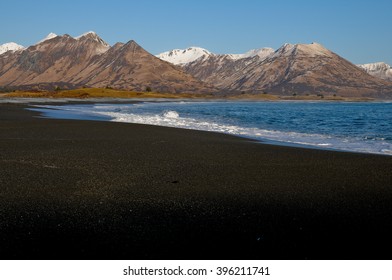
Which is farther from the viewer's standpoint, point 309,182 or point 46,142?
point 46,142

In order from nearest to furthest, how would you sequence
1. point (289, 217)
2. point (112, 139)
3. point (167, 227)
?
point (167, 227) < point (289, 217) < point (112, 139)

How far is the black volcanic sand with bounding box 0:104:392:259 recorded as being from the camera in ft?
19.4

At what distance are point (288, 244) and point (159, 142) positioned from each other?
13.2 metres

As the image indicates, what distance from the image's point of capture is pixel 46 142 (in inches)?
699

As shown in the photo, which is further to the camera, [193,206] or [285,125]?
[285,125]

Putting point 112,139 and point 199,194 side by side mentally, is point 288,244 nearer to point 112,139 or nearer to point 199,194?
point 199,194

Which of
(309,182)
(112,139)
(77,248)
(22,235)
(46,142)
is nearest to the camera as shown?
(77,248)

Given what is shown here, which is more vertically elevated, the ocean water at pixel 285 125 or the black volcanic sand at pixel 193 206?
the ocean water at pixel 285 125

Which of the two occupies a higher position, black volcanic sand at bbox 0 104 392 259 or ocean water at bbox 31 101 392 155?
ocean water at bbox 31 101 392 155

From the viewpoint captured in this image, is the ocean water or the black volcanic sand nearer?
the black volcanic sand

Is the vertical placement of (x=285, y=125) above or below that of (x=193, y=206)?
above

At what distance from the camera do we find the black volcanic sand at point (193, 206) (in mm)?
5922

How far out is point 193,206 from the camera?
26.2 feet

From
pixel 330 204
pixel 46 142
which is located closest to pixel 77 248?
pixel 330 204
